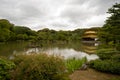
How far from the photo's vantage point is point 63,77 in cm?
682

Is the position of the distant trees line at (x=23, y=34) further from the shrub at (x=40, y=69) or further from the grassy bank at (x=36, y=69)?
the shrub at (x=40, y=69)

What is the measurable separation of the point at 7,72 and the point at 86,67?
18.4 ft

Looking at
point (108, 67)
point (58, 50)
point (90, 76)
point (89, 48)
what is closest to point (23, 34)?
point (89, 48)

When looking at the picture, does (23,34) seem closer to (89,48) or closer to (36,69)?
(89,48)

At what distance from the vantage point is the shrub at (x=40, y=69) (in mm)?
6274

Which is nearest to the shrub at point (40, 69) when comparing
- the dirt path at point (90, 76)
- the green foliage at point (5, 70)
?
the green foliage at point (5, 70)

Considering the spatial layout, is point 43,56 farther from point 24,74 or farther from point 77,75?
point 77,75

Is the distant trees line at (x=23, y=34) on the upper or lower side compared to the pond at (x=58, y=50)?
upper

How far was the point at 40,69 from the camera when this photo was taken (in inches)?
247

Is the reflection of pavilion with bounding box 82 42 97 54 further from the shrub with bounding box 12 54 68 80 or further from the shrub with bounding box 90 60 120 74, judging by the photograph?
the shrub with bounding box 12 54 68 80

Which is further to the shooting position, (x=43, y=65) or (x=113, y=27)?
Result: (x=113, y=27)

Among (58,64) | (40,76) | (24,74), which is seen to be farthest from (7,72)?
(58,64)

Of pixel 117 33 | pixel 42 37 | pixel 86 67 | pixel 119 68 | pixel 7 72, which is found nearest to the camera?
pixel 7 72

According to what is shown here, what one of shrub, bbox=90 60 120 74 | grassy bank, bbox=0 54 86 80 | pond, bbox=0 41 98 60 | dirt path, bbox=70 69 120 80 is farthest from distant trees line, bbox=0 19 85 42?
grassy bank, bbox=0 54 86 80
